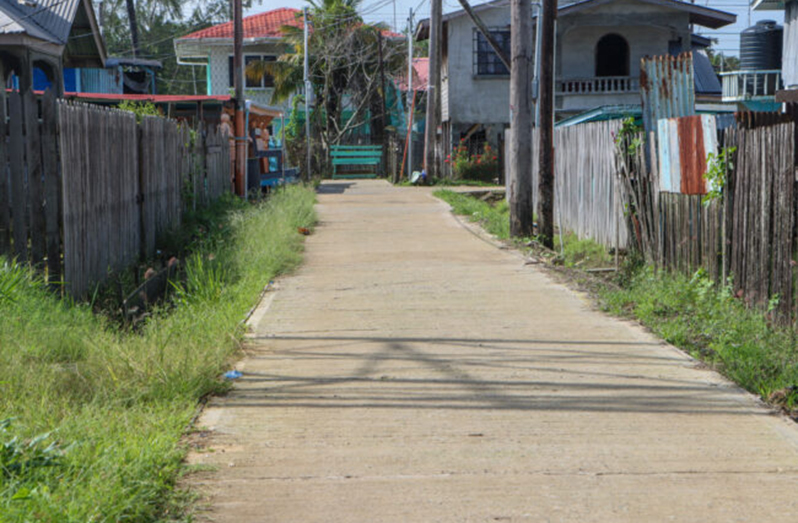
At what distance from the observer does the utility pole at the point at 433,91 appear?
30688 mm

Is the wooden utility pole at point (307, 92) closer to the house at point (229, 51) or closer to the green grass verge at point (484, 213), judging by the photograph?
the house at point (229, 51)

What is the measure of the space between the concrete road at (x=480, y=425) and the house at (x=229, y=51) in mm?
33436

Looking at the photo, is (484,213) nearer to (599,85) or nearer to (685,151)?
(685,151)

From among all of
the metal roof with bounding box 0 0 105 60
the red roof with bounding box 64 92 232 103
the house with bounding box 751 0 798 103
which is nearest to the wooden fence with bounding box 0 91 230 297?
the metal roof with bounding box 0 0 105 60

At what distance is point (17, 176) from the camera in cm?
792

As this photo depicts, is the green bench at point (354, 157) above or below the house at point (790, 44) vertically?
below

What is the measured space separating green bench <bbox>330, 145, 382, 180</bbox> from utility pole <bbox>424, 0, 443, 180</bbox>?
18.4 feet

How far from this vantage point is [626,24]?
31.4 meters

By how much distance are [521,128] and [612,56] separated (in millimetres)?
20695

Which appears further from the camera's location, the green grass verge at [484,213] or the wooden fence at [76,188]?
the green grass verge at [484,213]

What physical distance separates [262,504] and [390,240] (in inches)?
411

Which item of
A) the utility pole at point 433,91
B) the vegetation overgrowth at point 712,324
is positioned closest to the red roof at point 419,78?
the utility pole at point 433,91

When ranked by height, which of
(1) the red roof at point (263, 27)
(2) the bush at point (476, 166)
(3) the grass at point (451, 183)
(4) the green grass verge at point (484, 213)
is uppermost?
(1) the red roof at point (263, 27)

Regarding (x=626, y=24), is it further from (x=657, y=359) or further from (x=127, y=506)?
(x=127, y=506)
